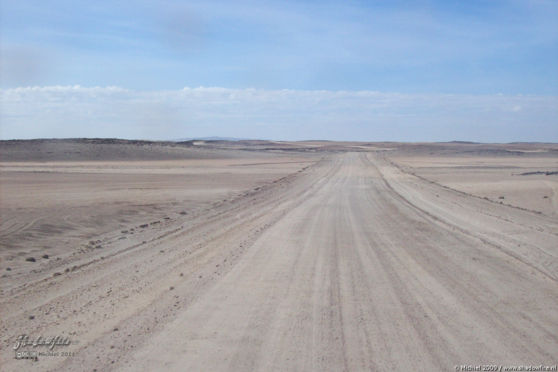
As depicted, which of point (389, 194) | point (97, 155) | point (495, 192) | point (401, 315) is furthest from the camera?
point (97, 155)

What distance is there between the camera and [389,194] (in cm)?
2483

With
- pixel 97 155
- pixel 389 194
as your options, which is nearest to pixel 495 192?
pixel 389 194

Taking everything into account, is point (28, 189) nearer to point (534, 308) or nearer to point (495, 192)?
point (495, 192)

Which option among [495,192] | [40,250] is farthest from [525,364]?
[495,192]

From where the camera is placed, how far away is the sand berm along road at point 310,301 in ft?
18.2

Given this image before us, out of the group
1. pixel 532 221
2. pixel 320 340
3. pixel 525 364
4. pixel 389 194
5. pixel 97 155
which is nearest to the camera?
pixel 525 364

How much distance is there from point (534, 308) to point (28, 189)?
2461cm

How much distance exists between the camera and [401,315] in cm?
683

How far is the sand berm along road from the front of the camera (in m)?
5.55

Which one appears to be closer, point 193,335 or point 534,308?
point 193,335

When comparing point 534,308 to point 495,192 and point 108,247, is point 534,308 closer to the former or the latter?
point 108,247

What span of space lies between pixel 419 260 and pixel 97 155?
63.9m

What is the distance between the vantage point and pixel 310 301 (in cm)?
744

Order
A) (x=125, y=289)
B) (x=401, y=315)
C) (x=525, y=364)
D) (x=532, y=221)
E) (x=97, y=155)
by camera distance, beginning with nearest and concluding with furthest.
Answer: (x=525, y=364), (x=401, y=315), (x=125, y=289), (x=532, y=221), (x=97, y=155)
